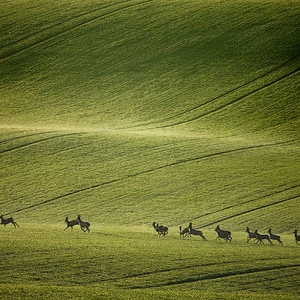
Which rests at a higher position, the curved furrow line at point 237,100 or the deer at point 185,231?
the curved furrow line at point 237,100

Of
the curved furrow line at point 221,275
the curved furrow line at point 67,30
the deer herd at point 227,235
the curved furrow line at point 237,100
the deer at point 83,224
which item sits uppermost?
the curved furrow line at point 67,30

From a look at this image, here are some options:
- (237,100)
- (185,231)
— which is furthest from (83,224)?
(237,100)

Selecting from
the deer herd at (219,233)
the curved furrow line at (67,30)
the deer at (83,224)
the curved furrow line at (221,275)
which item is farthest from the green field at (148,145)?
the deer at (83,224)

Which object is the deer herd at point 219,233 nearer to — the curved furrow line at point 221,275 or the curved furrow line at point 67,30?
the curved furrow line at point 221,275

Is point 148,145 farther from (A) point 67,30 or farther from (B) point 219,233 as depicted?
(A) point 67,30

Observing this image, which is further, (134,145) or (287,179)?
(134,145)

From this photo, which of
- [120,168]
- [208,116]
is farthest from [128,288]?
[208,116]

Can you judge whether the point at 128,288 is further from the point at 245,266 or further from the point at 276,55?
the point at 276,55

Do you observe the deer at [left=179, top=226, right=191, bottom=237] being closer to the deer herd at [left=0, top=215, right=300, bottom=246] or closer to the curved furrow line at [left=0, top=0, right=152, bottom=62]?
the deer herd at [left=0, top=215, right=300, bottom=246]

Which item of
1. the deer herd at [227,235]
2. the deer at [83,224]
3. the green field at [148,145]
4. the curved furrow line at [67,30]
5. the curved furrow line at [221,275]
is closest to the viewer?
the curved furrow line at [221,275]
